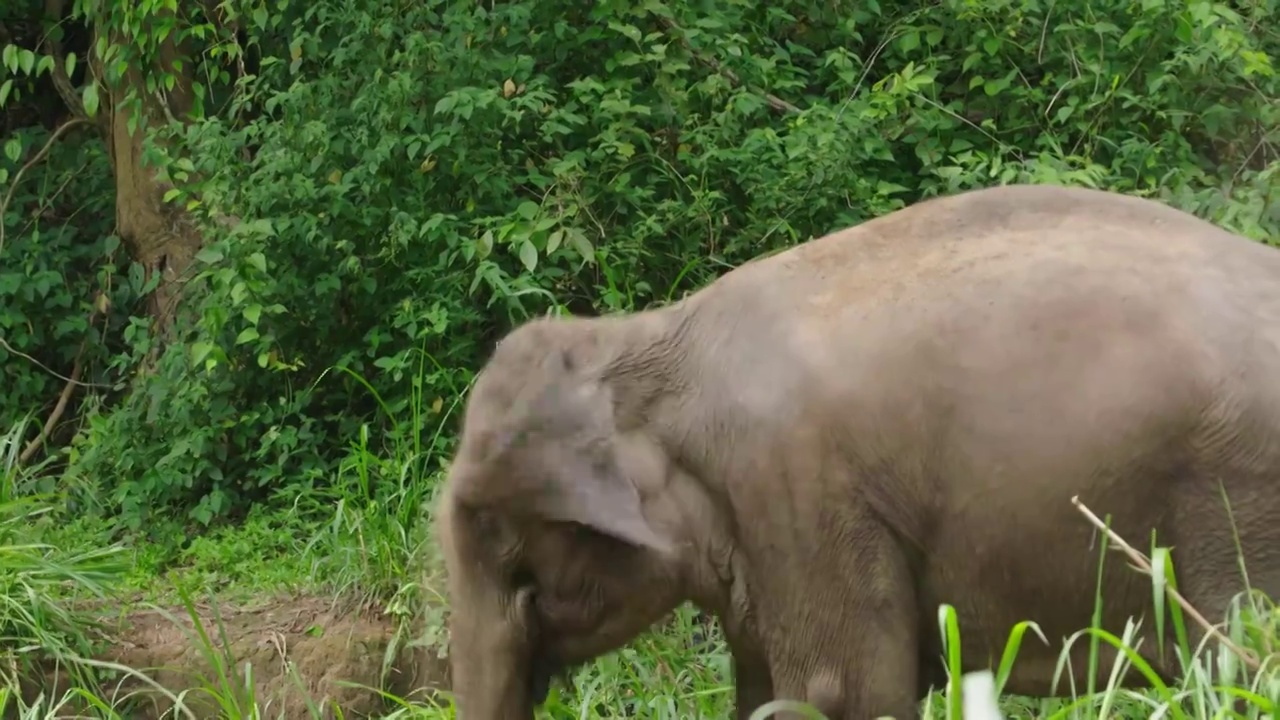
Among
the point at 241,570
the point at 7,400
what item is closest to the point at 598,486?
the point at 241,570

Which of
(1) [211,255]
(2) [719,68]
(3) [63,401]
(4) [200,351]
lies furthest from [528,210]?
(3) [63,401]

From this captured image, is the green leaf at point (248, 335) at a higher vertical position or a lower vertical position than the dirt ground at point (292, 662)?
higher

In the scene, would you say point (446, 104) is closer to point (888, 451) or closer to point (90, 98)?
point (90, 98)

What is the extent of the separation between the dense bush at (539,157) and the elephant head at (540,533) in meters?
2.06

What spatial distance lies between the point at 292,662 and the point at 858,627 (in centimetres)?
255

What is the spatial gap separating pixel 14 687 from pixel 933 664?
2858 millimetres

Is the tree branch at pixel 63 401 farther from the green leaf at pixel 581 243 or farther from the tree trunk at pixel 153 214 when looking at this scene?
the green leaf at pixel 581 243

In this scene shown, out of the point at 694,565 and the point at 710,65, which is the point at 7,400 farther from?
the point at 694,565

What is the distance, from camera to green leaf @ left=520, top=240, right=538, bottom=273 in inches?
202

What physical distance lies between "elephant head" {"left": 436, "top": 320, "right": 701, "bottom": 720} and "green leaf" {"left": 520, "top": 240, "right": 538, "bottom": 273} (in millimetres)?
1962

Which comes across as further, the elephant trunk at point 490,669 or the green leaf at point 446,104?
the green leaf at point 446,104

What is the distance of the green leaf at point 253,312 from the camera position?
18.8 feet

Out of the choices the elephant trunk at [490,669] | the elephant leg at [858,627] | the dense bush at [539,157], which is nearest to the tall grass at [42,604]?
the dense bush at [539,157]

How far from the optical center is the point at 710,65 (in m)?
5.90
